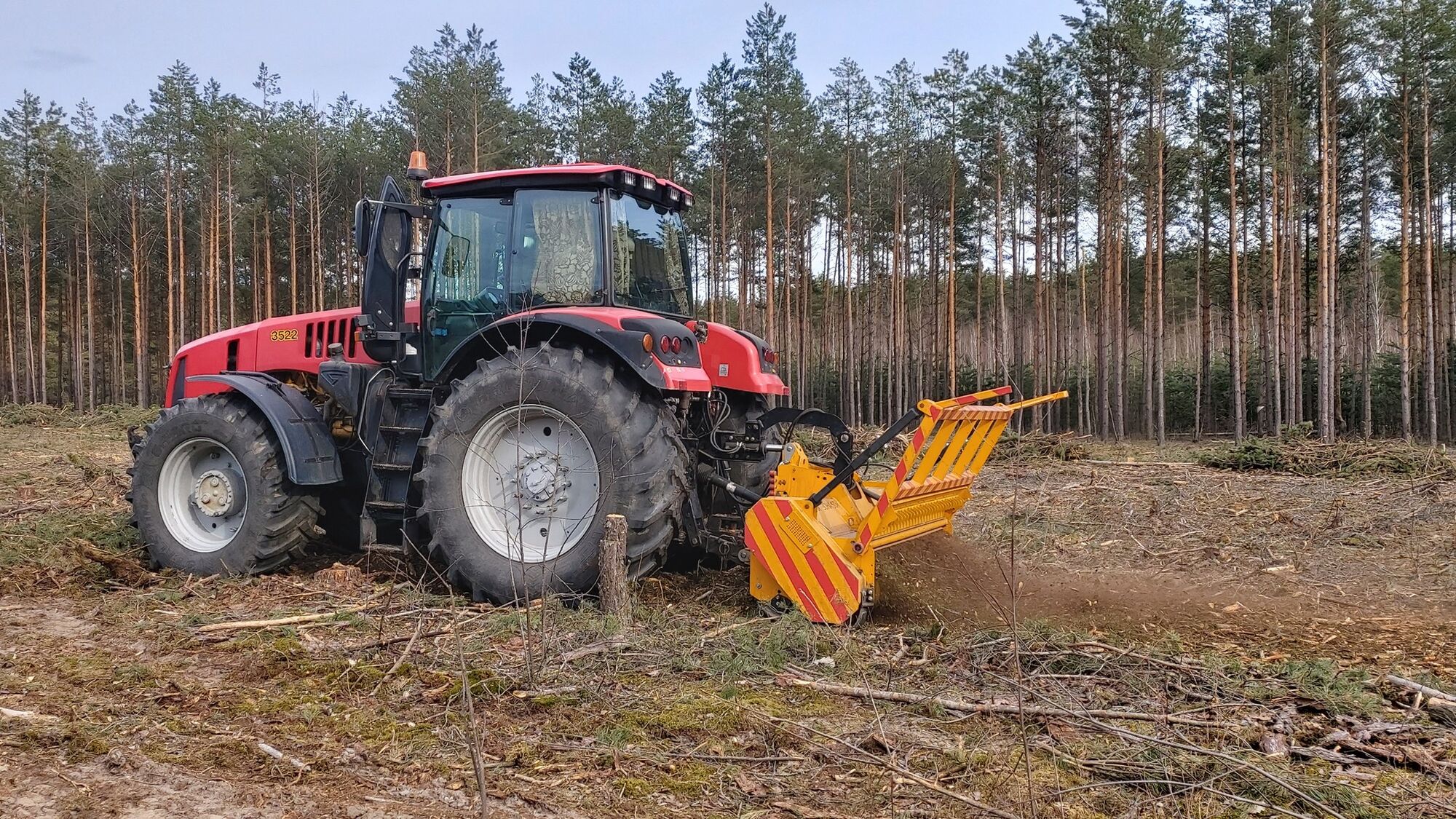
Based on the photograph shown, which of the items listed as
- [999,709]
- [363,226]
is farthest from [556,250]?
[999,709]

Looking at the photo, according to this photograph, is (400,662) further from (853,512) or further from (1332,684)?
(1332,684)

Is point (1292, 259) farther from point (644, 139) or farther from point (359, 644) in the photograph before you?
point (359, 644)

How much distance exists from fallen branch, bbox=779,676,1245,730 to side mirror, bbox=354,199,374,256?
4.06 metres

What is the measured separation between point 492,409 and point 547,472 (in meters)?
0.50

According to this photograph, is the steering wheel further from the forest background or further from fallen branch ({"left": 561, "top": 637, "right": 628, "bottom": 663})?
the forest background

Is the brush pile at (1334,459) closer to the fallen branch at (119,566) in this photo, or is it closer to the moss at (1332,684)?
the moss at (1332,684)

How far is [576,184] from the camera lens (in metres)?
5.71

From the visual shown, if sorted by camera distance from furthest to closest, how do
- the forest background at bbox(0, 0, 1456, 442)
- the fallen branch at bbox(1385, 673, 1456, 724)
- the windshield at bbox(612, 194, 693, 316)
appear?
1. the forest background at bbox(0, 0, 1456, 442)
2. the windshield at bbox(612, 194, 693, 316)
3. the fallen branch at bbox(1385, 673, 1456, 724)

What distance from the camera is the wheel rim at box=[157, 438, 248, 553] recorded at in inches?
245

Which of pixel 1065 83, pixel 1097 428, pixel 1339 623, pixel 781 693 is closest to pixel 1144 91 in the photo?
pixel 1065 83

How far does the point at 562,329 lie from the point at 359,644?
6.75ft

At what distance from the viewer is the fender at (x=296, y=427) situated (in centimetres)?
590

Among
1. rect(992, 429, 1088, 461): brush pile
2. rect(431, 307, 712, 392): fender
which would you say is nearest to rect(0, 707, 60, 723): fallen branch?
rect(431, 307, 712, 392): fender

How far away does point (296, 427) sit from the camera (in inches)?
237
